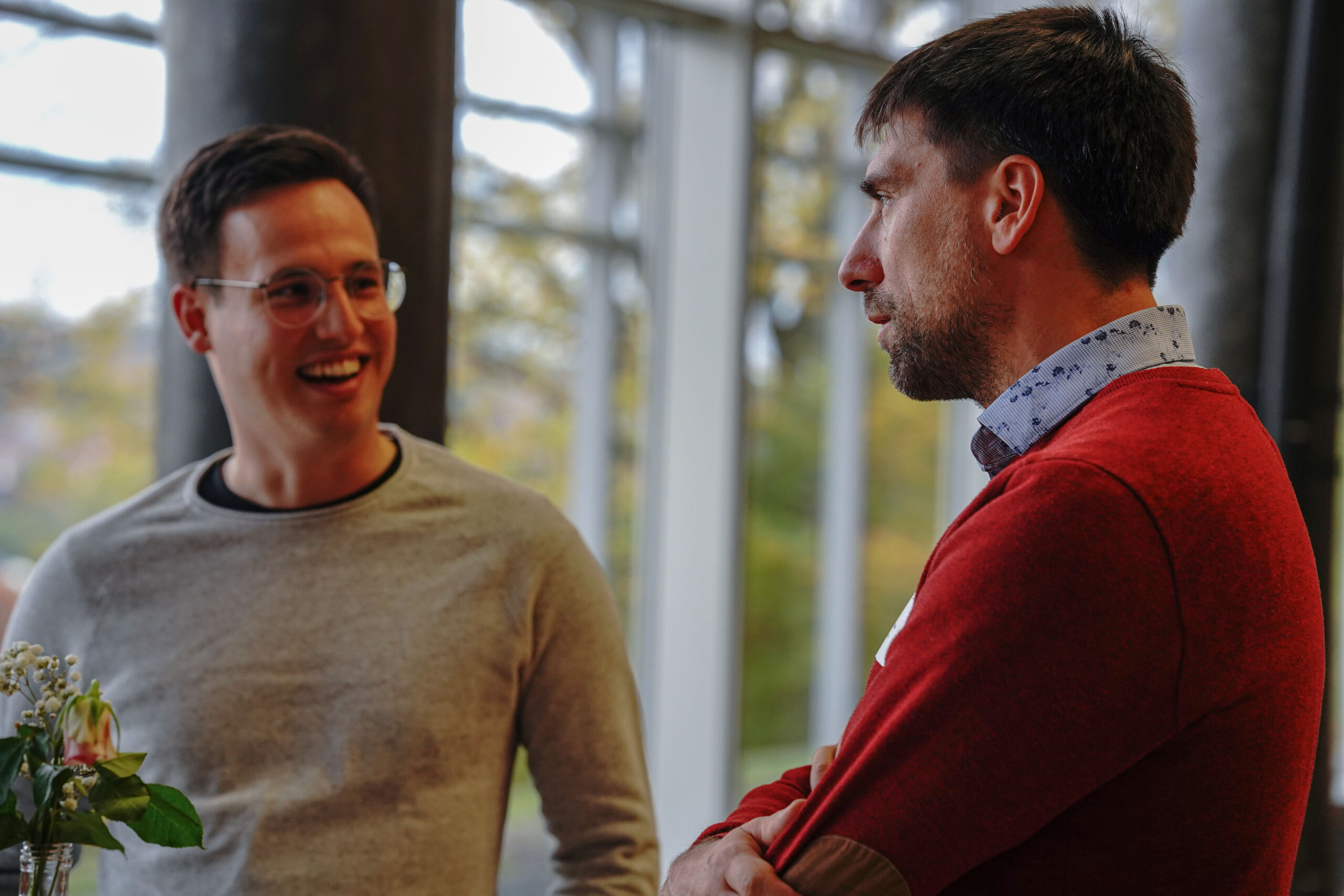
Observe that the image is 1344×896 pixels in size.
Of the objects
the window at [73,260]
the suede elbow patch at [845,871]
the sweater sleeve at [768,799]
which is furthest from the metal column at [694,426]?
the suede elbow patch at [845,871]

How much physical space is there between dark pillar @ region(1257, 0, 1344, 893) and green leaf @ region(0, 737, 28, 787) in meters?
3.31

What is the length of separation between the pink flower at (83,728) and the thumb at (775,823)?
673 mm

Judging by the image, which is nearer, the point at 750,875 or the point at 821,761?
the point at 750,875

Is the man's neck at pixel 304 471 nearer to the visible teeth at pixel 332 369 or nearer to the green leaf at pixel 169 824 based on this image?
the visible teeth at pixel 332 369

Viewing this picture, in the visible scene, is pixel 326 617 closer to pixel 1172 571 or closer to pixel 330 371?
pixel 330 371

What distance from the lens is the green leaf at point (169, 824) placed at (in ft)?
4.07

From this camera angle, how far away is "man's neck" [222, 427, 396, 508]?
188 cm

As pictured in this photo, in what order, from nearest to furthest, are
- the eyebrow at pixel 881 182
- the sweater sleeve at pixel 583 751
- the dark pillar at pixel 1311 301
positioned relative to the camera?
the eyebrow at pixel 881 182
the sweater sleeve at pixel 583 751
the dark pillar at pixel 1311 301

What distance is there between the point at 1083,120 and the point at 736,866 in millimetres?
815

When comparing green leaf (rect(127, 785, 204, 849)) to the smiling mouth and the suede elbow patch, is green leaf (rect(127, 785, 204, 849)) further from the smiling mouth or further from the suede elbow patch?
the smiling mouth

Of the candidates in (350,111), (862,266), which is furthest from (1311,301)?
(350,111)

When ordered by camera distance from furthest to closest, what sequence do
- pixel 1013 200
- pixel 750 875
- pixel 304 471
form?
pixel 304 471 → pixel 1013 200 → pixel 750 875

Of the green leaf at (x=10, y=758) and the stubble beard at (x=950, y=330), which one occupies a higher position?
the stubble beard at (x=950, y=330)

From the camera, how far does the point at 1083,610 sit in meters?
0.98
